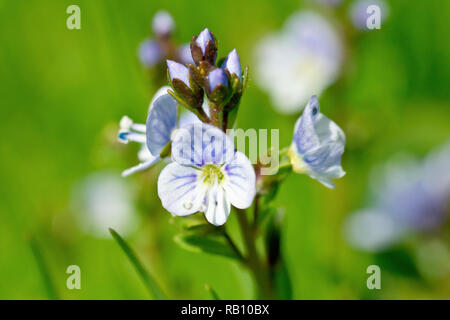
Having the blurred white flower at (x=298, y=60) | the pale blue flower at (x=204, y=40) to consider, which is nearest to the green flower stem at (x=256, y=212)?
the pale blue flower at (x=204, y=40)

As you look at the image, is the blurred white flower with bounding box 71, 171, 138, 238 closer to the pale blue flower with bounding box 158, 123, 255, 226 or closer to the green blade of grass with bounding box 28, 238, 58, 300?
the green blade of grass with bounding box 28, 238, 58, 300

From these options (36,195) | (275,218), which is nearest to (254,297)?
(275,218)

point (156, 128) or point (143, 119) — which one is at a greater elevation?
point (143, 119)

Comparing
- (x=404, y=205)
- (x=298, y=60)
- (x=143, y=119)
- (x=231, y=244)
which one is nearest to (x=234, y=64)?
(x=231, y=244)

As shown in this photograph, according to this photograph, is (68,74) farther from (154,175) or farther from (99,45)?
(154,175)

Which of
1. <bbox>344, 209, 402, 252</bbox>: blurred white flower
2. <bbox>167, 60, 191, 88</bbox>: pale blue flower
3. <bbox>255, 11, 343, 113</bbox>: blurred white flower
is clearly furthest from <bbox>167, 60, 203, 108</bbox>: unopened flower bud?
<bbox>255, 11, 343, 113</bbox>: blurred white flower

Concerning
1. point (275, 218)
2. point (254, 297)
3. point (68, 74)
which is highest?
point (68, 74)

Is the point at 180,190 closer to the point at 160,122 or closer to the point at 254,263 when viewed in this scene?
the point at 160,122
